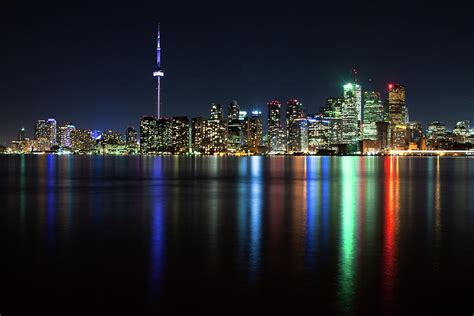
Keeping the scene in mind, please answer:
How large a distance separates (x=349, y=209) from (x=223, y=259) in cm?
1593

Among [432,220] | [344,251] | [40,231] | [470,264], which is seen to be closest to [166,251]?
[344,251]

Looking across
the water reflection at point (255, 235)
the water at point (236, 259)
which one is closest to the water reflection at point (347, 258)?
the water at point (236, 259)

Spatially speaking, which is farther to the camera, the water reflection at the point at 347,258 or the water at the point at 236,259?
the water reflection at the point at 347,258

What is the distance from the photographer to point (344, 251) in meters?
18.4

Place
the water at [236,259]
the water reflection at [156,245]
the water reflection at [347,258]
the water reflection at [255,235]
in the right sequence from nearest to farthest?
the water at [236,259] → the water reflection at [347,258] → the water reflection at [156,245] → the water reflection at [255,235]

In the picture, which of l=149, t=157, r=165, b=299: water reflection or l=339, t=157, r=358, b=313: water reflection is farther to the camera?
l=149, t=157, r=165, b=299: water reflection

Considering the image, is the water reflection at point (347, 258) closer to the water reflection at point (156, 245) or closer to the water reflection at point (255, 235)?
the water reflection at point (255, 235)

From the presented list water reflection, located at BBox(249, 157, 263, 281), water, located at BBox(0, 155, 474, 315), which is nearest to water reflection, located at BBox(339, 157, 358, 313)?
water, located at BBox(0, 155, 474, 315)

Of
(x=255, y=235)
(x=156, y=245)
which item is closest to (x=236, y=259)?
(x=156, y=245)

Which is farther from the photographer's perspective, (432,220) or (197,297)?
(432,220)

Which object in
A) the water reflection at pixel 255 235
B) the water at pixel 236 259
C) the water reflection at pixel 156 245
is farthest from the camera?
the water reflection at pixel 255 235

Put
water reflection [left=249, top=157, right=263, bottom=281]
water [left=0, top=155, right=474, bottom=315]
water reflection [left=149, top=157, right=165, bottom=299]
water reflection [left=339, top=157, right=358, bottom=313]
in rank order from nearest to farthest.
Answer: water [left=0, top=155, right=474, bottom=315]
water reflection [left=339, top=157, right=358, bottom=313]
water reflection [left=149, top=157, right=165, bottom=299]
water reflection [left=249, top=157, right=263, bottom=281]

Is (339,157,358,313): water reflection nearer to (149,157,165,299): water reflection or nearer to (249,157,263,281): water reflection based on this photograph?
(249,157,263,281): water reflection

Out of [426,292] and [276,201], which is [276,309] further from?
[276,201]
